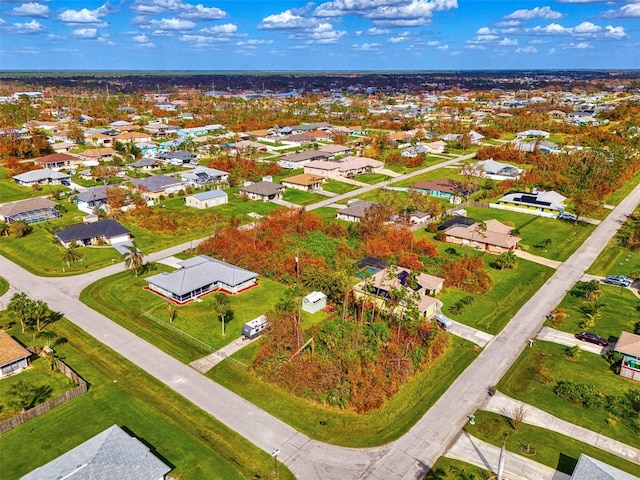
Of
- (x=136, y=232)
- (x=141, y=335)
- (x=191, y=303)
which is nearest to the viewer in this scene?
(x=141, y=335)

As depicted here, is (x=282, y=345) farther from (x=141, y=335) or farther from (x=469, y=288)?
(x=469, y=288)

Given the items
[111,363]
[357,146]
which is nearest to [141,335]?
[111,363]

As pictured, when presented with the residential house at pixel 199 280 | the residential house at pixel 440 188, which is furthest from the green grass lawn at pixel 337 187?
the residential house at pixel 199 280

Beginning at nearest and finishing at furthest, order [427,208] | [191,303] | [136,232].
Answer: [191,303], [136,232], [427,208]

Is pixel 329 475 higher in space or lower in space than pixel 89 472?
lower

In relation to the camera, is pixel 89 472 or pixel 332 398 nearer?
pixel 89 472

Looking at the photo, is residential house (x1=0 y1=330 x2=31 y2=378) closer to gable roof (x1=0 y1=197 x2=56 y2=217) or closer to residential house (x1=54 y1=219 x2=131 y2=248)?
residential house (x1=54 y1=219 x2=131 y2=248)

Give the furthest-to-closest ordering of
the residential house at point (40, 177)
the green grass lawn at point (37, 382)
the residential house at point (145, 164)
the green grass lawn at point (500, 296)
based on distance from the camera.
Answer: the residential house at point (145, 164) < the residential house at point (40, 177) < the green grass lawn at point (500, 296) < the green grass lawn at point (37, 382)

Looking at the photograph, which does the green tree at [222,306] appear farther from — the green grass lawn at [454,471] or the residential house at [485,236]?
the residential house at [485,236]
